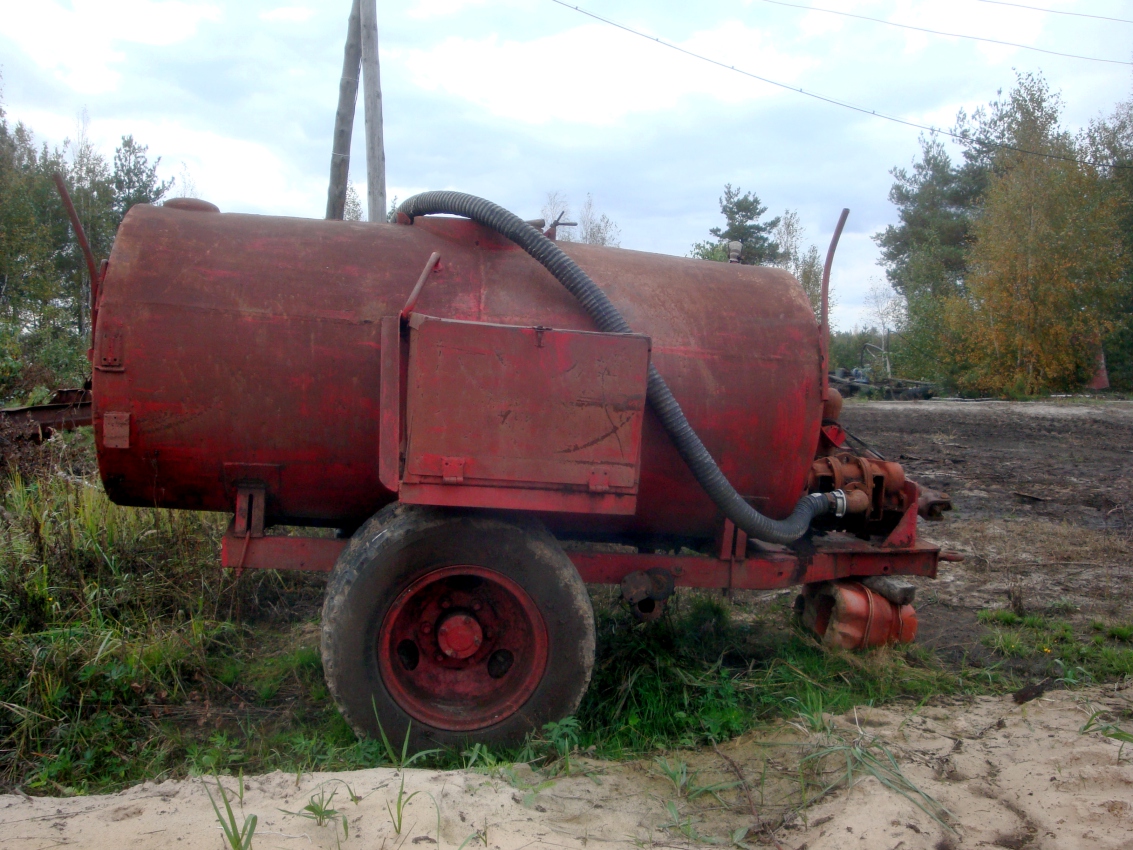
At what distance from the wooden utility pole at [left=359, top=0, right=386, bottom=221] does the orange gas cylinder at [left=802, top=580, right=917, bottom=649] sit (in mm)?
6237

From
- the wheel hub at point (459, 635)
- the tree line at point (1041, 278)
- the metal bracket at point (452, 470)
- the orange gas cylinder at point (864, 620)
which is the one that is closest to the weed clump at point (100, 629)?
the wheel hub at point (459, 635)

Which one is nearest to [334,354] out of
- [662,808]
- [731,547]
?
[731,547]

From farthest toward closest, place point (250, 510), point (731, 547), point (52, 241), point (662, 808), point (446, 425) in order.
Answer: point (52, 241), point (731, 547), point (250, 510), point (446, 425), point (662, 808)

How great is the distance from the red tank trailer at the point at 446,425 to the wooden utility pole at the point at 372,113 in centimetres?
493

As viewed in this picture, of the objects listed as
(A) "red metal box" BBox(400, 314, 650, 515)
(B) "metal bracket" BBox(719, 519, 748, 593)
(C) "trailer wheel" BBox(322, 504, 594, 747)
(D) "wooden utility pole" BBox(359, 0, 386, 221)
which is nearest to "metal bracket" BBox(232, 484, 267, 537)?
(C) "trailer wheel" BBox(322, 504, 594, 747)

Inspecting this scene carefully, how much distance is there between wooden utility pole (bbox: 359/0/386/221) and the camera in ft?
28.6

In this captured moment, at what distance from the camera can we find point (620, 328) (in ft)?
11.5

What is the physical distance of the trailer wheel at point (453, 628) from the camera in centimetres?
332

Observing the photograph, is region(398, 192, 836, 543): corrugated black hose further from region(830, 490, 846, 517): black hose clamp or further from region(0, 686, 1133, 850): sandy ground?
region(0, 686, 1133, 850): sandy ground

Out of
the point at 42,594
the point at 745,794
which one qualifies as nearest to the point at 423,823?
the point at 745,794

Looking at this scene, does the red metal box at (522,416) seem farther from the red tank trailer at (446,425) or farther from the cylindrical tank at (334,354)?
the cylindrical tank at (334,354)

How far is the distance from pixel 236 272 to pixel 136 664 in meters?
1.87

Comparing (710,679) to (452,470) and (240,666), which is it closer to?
(452,470)

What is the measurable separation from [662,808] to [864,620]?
76.0 inches
